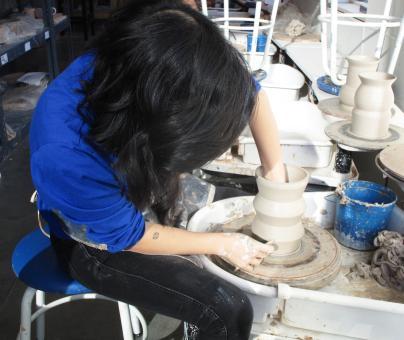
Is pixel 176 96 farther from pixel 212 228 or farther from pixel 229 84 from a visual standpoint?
pixel 212 228

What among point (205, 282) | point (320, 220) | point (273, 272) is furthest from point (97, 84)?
point (320, 220)

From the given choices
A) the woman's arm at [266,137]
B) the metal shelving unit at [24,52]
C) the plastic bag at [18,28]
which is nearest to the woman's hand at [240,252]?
the woman's arm at [266,137]

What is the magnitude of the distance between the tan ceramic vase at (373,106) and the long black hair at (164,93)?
28.4 inches

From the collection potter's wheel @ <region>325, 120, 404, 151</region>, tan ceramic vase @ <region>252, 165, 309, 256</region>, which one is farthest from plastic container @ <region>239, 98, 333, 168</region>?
tan ceramic vase @ <region>252, 165, 309, 256</region>

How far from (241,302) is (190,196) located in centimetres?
47

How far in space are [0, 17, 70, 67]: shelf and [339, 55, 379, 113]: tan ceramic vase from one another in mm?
2035

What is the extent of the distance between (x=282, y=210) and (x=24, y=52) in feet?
8.60

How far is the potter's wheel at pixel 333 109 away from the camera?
1.69 m

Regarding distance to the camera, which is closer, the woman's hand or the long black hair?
the long black hair

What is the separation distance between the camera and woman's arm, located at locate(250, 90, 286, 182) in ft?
3.76

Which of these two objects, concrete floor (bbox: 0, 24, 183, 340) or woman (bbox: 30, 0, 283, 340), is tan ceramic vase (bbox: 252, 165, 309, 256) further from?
concrete floor (bbox: 0, 24, 183, 340)

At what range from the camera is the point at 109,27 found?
840 mm

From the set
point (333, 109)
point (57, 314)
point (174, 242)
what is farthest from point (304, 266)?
point (57, 314)

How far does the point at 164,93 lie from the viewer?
2.38 feet
